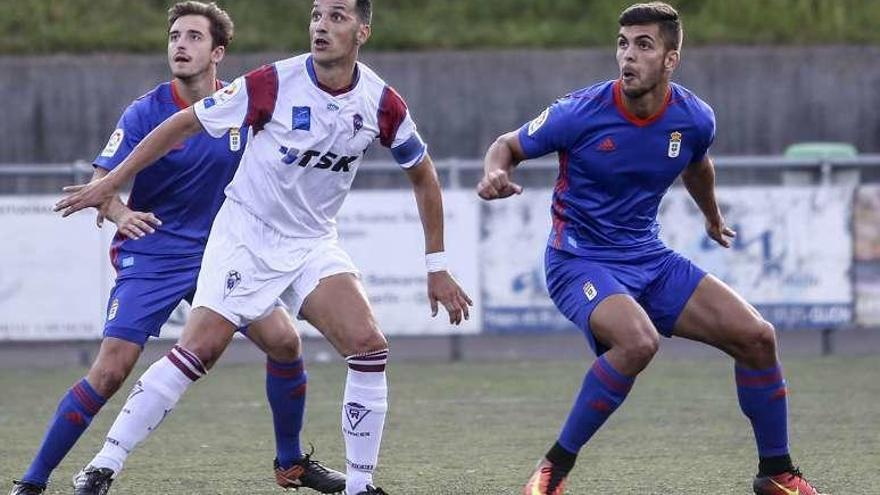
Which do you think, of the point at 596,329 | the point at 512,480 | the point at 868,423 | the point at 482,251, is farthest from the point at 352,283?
the point at 482,251

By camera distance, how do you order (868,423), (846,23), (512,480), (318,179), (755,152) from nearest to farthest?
(318,179), (512,480), (868,423), (755,152), (846,23)

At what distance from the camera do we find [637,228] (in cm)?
694

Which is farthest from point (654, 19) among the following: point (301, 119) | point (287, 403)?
point (287, 403)

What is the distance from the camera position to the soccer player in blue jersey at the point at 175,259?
22.2 ft

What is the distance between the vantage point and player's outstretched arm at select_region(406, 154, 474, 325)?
261 inches

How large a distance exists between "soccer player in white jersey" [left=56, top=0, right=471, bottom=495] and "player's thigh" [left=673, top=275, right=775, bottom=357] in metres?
0.96

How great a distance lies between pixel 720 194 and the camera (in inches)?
541

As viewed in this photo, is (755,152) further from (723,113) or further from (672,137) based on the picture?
(672,137)

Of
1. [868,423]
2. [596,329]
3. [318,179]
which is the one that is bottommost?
[868,423]

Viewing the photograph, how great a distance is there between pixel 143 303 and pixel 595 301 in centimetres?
190

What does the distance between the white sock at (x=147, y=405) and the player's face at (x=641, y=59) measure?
2.08 metres

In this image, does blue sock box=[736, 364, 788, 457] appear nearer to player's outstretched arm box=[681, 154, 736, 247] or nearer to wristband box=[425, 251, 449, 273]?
player's outstretched arm box=[681, 154, 736, 247]

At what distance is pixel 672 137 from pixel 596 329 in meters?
0.89

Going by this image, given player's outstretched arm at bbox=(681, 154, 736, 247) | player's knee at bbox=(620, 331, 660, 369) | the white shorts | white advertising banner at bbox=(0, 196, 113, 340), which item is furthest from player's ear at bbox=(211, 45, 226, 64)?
white advertising banner at bbox=(0, 196, 113, 340)
